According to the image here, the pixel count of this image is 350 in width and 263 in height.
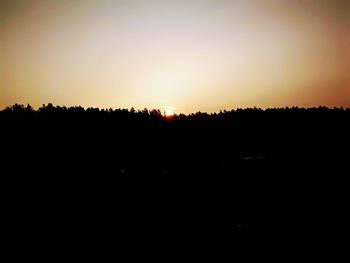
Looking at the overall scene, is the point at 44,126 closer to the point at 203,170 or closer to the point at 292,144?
the point at 203,170

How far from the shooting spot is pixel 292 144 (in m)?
13.0

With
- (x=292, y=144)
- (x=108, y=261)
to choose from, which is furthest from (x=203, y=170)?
(x=292, y=144)

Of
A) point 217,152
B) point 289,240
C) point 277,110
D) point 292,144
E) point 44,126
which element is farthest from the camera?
point 277,110

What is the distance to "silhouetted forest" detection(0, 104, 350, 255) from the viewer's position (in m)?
7.35

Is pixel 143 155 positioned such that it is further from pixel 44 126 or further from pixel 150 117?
pixel 44 126

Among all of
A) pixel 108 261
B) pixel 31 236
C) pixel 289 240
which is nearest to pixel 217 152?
pixel 289 240

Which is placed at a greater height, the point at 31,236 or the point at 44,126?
the point at 44,126

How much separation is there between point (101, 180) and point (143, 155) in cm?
175

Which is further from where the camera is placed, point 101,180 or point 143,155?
point 143,155

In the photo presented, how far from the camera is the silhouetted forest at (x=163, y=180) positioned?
7348mm

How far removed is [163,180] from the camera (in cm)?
923

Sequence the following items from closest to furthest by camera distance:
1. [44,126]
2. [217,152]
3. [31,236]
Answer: [31,236], [44,126], [217,152]

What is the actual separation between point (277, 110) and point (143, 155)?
8.07m

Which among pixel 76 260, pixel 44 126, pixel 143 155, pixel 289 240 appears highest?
pixel 44 126
